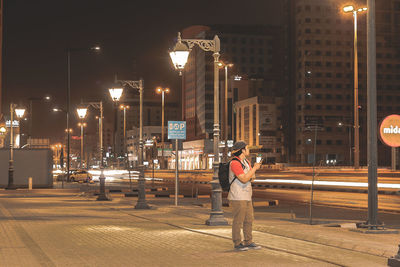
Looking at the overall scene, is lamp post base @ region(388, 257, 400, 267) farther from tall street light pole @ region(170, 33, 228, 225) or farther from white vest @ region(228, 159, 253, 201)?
tall street light pole @ region(170, 33, 228, 225)

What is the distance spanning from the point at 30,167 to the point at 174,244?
37064mm

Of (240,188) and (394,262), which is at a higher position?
(240,188)

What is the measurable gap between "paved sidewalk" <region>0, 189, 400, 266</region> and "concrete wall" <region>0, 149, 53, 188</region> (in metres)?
29.0

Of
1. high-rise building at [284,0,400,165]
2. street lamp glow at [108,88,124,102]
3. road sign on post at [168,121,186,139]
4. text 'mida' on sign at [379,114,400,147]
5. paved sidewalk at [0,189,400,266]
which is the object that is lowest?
paved sidewalk at [0,189,400,266]

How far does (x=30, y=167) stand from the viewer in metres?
47.7

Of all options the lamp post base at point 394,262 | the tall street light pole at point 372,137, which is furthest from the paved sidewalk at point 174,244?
the tall street light pole at point 372,137

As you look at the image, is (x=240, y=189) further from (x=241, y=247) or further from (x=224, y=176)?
(x=241, y=247)

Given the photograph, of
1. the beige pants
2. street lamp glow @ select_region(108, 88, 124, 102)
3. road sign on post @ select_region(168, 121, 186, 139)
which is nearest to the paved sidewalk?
the beige pants

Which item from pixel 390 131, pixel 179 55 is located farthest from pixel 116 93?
pixel 390 131

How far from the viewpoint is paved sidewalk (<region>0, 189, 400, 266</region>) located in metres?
10.4

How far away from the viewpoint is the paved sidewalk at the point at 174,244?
10.4 meters

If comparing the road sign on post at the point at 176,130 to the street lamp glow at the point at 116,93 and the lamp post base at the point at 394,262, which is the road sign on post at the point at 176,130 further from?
the lamp post base at the point at 394,262

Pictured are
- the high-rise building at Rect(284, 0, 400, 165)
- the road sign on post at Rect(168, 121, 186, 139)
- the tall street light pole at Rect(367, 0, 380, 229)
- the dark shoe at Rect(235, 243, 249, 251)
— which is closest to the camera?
the dark shoe at Rect(235, 243, 249, 251)

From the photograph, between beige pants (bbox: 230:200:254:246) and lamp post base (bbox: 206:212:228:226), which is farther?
lamp post base (bbox: 206:212:228:226)
